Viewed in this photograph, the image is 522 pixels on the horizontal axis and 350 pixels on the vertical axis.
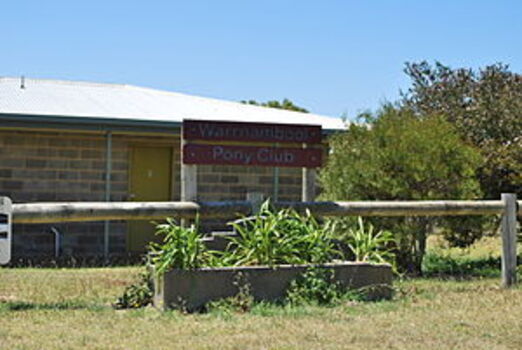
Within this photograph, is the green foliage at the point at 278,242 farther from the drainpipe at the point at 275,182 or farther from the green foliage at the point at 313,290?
the drainpipe at the point at 275,182

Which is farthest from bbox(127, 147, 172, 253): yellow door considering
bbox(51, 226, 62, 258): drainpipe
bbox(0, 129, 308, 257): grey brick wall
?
bbox(51, 226, 62, 258): drainpipe

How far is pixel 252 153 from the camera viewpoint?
9.99 meters

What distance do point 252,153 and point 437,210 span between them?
8.22 feet

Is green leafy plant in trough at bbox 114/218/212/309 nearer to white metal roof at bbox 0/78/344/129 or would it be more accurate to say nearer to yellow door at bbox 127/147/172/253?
white metal roof at bbox 0/78/344/129

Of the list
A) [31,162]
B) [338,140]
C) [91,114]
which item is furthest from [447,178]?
[31,162]

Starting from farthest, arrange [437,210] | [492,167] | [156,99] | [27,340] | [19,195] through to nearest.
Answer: [156,99], [19,195], [492,167], [437,210], [27,340]

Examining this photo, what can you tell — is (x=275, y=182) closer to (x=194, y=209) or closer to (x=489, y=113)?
(x=489, y=113)

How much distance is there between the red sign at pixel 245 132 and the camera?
384 inches

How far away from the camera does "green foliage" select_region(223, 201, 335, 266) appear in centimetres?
918

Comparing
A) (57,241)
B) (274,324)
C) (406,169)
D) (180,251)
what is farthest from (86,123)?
(274,324)

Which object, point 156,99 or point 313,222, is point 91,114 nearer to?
point 156,99

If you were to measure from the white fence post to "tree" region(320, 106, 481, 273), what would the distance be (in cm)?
570

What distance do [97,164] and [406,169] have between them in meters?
6.14

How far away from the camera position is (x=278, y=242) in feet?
30.3
